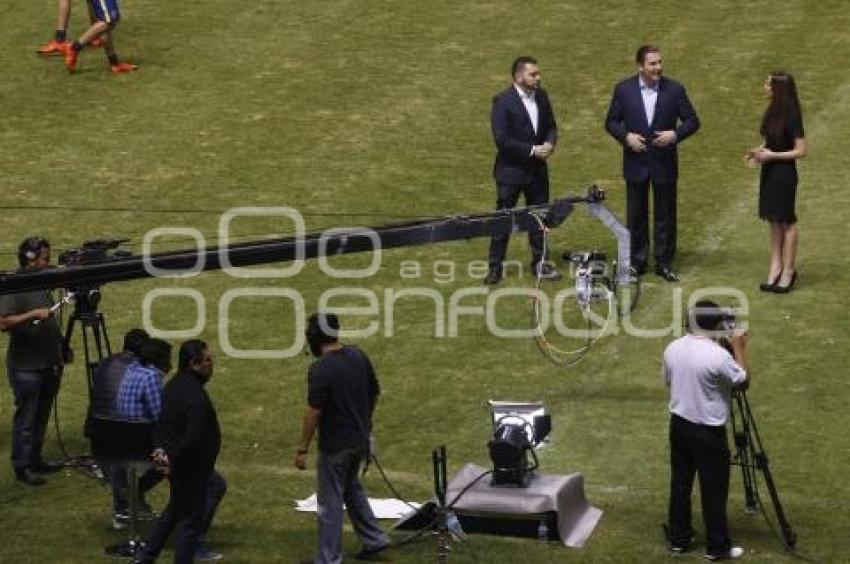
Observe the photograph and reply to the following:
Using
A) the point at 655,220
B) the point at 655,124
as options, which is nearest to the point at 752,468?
the point at 655,220

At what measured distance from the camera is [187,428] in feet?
50.3

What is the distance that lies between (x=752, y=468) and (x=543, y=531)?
1.79m

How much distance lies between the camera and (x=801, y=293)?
70.3ft

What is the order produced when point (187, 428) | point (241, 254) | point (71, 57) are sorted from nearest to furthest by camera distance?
point (187, 428), point (241, 254), point (71, 57)

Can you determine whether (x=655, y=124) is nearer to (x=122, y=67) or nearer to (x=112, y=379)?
(x=112, y=379)

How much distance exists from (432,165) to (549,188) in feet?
7.37

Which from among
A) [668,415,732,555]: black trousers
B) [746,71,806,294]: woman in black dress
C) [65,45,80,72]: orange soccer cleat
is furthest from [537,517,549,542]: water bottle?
[65,45,80,72]: orange soccer cleat

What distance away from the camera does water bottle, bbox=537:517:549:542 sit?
53.6 ft

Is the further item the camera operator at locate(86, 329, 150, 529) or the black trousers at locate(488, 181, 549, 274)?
the black trousers at locate(488, 181, 549, 274)

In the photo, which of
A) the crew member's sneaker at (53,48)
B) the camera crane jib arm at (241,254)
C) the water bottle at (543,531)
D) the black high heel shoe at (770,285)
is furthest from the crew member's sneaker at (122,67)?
the water bottle at (543,531)

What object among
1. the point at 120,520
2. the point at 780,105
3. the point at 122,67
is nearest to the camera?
the point at 120,520

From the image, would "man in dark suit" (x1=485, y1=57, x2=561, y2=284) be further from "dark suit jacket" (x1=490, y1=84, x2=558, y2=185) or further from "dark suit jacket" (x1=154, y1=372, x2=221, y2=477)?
"dark suit jacket" (x1=154, y1=372, x2=221, y2=477)

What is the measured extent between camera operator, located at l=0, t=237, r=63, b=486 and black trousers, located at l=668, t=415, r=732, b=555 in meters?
5.37

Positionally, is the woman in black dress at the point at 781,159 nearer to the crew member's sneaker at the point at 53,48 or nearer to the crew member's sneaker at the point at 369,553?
the crew member's sneaker at the point at 369,553
